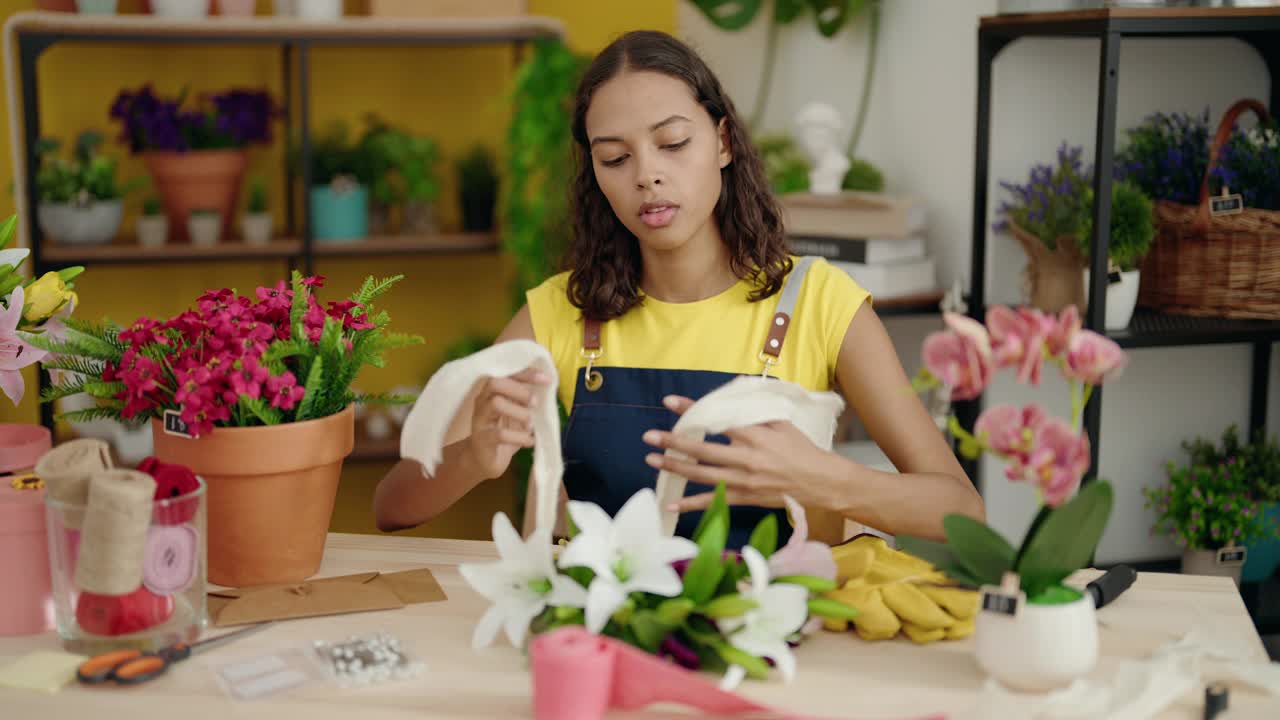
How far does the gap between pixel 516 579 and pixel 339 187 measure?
2.73 m

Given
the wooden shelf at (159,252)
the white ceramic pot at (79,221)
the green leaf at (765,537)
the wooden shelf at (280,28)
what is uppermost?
the wooden shelf at (280,28)

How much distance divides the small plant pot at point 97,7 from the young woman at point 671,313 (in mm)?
2099

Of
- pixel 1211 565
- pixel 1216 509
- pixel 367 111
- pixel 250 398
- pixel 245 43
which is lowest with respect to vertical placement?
pixel 1211 565

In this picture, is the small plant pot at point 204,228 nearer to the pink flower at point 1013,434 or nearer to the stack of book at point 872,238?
the stack of book at point 872,238

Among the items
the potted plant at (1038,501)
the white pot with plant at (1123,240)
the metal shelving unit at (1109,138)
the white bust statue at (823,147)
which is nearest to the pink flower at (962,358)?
the potted plant at (1038,501)

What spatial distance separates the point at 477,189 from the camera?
387 cm

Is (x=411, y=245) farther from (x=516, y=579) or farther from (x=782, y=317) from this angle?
(x=516, y=579)

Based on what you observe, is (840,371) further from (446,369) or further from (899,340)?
(899,340)

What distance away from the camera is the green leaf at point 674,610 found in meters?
1.12

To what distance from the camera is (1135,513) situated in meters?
2.81

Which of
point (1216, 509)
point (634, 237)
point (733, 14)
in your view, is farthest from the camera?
point (733, 14)

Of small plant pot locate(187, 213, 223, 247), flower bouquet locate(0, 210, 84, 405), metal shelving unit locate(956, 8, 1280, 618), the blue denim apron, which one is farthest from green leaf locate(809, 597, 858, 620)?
small plant pot locate(187, 213, 223, 247)

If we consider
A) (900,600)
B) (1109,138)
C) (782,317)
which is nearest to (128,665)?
(900,600)

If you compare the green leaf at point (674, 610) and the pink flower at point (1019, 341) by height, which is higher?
the pink flower at point (1019, 341)
